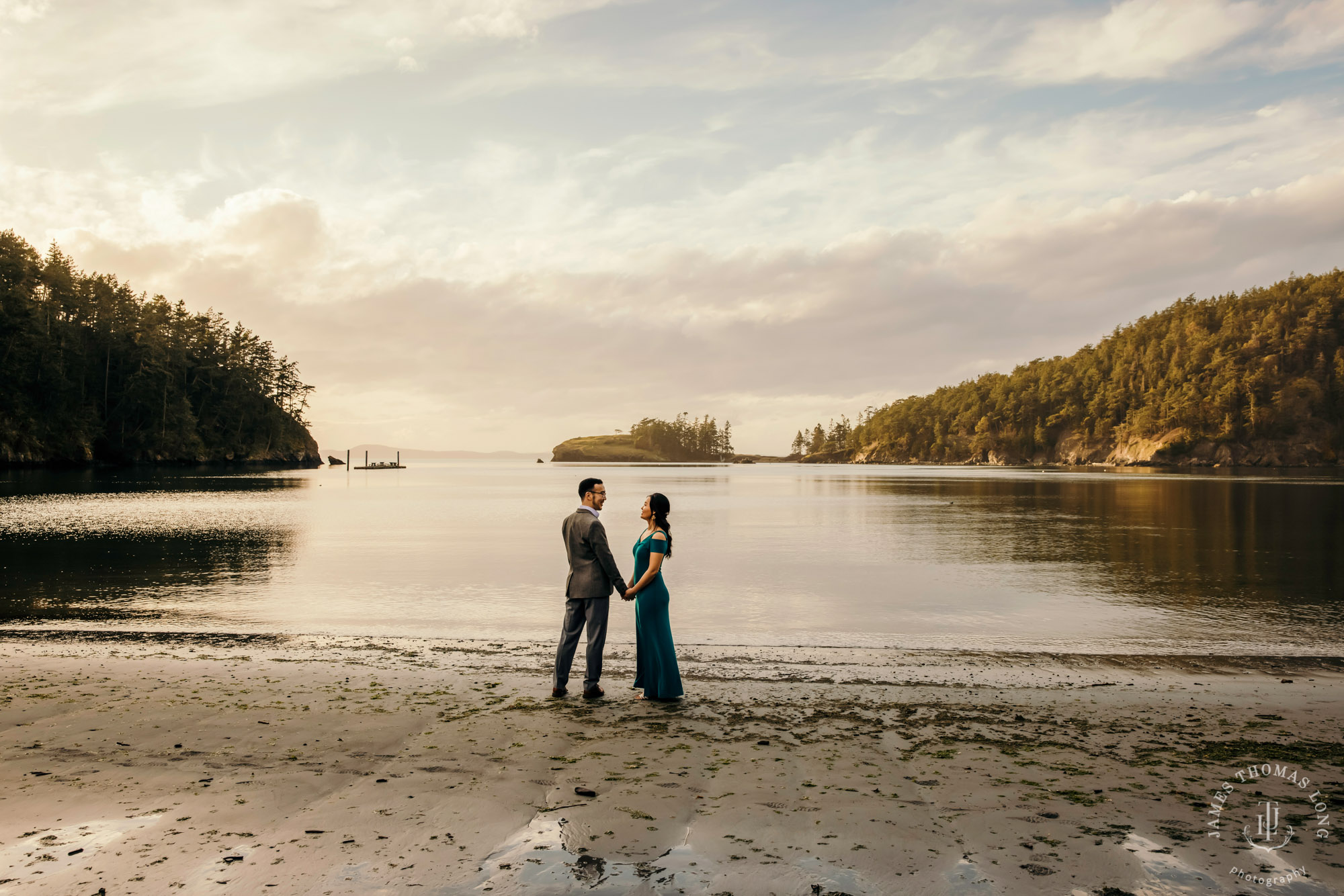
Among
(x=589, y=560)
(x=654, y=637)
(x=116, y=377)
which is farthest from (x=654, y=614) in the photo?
(x=116, y=377)

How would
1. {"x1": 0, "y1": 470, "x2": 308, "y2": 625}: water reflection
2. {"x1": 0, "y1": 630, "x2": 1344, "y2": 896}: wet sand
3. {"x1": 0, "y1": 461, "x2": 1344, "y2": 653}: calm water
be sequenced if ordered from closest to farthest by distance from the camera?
{"x1": 0, "y1": 630, "x2": 1344, "y2": 896}: wet sand < {"x1": 0, "y1": 461, "x2": 1344, "y2": 653}: calm water < {"x1": 0, "y1": 470, "x2": 308, "y2": 625}: water reflection

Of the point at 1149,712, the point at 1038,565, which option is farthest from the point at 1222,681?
the point at 1038,565

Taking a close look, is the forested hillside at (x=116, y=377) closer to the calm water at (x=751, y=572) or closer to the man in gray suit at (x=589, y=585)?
the calm water at (x=751, y=572)

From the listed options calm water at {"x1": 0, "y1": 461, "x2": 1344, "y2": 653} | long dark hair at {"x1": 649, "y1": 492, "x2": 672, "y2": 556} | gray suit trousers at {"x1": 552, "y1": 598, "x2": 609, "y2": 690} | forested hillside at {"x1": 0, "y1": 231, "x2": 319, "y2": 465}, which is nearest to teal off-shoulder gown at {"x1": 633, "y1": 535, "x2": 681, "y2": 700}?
long dark hair at {"x1": 649, "y1": 492, "x2": 672, "y2": 556}

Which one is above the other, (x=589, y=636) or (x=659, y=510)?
(x=659, y=510)

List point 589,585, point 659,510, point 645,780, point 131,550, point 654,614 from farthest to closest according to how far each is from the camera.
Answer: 1. point 131,550
2. point 589,585
3. point 654,614
4. point 659,510
5. point 645,780

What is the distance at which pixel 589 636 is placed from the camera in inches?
366

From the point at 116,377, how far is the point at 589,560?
13304cm

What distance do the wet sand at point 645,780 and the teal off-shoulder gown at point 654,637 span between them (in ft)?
0.93

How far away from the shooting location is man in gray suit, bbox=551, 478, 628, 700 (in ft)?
29.8

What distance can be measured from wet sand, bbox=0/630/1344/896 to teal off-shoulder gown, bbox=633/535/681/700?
0.93 ft

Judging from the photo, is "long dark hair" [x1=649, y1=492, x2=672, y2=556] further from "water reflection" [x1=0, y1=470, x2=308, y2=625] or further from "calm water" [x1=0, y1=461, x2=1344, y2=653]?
"water reflection" [x1=0, y1=470, x2=308, y2=625]

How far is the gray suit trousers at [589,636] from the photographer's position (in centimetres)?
916

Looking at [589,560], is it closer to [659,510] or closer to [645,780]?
[659,510]
